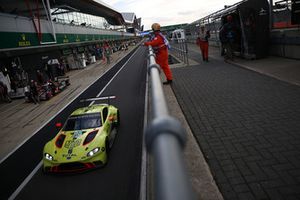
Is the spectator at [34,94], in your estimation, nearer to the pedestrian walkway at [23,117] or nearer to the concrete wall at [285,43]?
the pedestrian walkway at [23,117]

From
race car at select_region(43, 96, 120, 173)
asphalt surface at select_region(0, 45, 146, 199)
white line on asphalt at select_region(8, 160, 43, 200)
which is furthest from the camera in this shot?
race car at select_region(43, 96, 120, 173)

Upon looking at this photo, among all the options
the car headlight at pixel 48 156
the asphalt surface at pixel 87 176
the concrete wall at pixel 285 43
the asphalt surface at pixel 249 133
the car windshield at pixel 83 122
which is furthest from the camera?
the concrete wall at pixel 285 43

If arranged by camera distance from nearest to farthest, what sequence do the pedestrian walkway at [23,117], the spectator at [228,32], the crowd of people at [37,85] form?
the pedestrian walkway at [23,117]
the spectator at [228,32]
the crowd of people at [37,85]

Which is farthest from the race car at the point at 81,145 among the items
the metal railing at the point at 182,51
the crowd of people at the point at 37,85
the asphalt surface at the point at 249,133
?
the metal railing at the point at 182,51

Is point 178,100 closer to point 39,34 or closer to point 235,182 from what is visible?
point 235,182

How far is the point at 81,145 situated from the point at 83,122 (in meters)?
1.10

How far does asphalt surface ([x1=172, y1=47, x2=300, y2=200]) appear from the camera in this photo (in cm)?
387

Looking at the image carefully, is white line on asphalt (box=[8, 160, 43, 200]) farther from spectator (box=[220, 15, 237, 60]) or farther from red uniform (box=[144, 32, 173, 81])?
spectator (box=[220, 15, 237, 60])

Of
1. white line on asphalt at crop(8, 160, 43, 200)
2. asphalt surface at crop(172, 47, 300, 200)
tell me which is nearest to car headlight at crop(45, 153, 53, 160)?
white line on asphalt at crop(8, 160, 43, 200)

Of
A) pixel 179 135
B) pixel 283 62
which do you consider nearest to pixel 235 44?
pixel 283 62

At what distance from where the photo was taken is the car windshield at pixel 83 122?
23.5 ft

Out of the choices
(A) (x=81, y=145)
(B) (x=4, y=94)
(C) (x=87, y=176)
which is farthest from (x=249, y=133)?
(B) (x=4, y=94)

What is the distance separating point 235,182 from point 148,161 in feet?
7.55

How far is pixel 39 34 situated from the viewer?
20.1 meters
